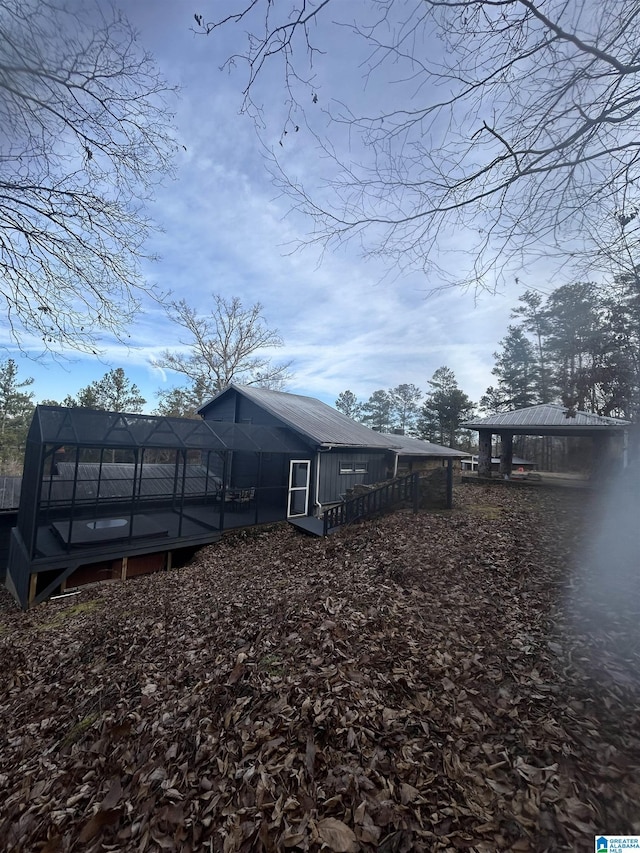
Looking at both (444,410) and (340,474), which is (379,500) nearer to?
(340,474)

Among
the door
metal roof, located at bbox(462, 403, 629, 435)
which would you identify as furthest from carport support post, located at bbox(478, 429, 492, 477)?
the door

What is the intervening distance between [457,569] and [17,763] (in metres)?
5.76

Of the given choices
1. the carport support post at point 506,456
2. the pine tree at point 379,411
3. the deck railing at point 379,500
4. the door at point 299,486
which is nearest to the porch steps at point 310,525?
the deck railing at point 379,500

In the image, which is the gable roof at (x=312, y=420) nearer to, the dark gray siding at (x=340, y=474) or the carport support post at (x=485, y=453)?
the dark gray siding at (x=340, y=474)

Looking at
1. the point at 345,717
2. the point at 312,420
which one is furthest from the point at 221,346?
the point at 345,717

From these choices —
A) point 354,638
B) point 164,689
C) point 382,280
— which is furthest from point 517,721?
point 382,280

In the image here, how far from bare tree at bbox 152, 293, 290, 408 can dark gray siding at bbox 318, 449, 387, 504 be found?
13.3 m

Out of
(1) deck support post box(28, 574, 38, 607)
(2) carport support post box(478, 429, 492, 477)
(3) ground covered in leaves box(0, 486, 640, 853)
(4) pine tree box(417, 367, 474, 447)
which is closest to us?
(3) ground covered in leaves box(0, 486, 640, 853)

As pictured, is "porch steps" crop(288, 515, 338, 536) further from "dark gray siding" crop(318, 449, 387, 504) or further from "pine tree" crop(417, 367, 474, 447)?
"pine tree" crop(417, 367, 474, 447)

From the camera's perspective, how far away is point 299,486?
42.0 feet

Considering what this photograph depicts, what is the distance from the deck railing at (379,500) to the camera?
963 centimetres

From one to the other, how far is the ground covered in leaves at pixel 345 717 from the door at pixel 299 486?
669cm

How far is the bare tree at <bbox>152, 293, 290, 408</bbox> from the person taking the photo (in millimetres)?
23453

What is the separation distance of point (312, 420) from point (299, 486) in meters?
3.15
